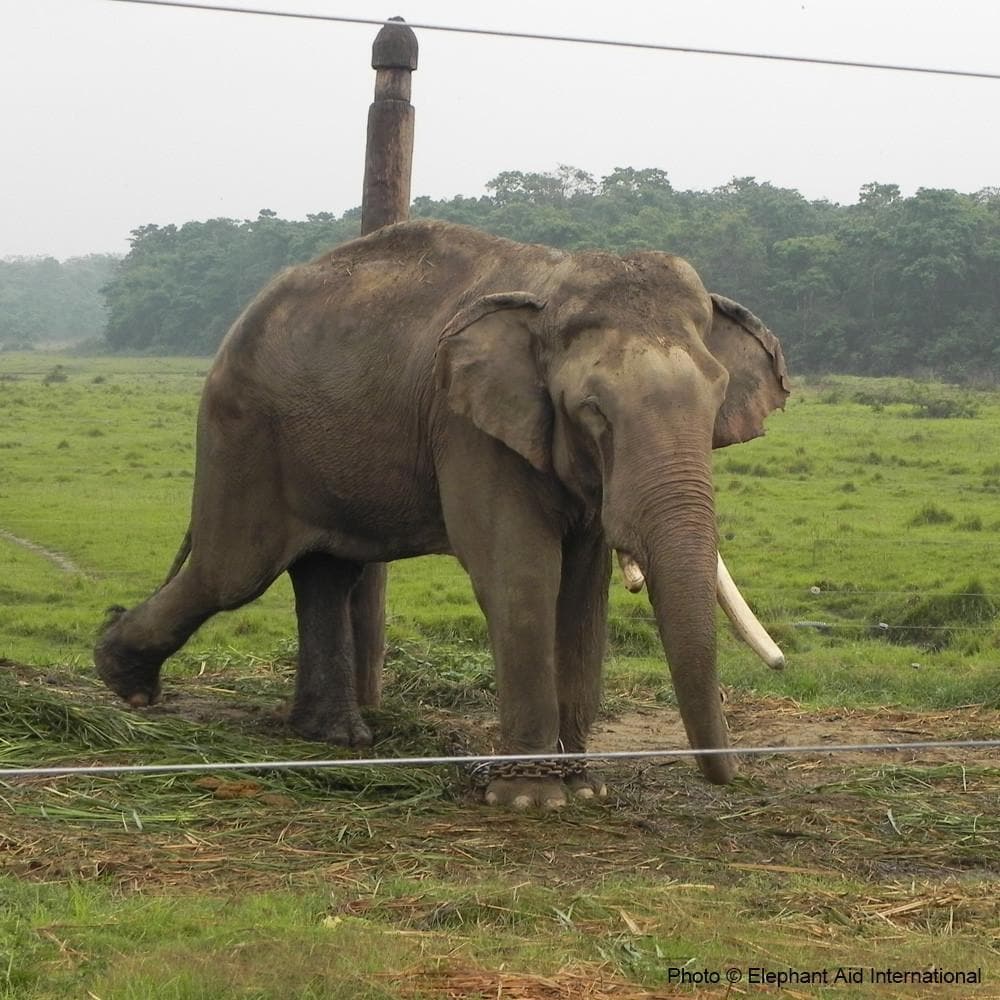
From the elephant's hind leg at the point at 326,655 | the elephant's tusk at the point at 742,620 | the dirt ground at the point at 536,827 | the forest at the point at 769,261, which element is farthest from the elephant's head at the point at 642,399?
the forest at the point at 769,261

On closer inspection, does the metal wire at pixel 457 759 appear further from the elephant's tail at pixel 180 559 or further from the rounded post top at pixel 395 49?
the rounded post top at pixel 395 49

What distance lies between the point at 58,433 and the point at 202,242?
26.3 ft

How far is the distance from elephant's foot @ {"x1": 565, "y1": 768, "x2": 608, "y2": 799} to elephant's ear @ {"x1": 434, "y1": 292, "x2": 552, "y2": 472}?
1.29 metres

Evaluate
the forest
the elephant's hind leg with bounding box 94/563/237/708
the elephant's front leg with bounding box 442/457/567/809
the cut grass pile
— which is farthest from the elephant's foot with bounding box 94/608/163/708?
the forest

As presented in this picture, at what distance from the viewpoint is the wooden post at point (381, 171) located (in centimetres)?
882

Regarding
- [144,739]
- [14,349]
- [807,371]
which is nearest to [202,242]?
[807,371]

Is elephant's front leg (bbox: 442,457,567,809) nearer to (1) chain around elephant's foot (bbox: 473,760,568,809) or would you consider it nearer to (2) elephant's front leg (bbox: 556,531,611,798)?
(1) chain around elephant's foot (bbox: 473,760,568,809)

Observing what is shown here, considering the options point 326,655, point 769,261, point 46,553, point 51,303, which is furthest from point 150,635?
point 51,303

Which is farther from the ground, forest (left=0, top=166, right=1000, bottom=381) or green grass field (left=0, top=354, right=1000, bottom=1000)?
forest (left=0, top=166, right=1000, bottom=381)

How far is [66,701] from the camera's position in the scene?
7754 millimetres

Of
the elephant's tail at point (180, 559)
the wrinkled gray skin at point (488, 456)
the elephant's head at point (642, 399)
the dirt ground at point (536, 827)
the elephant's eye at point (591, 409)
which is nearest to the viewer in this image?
the dirt ground at point (536, 827)

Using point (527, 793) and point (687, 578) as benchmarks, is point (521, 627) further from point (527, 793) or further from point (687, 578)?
point (687, 578)

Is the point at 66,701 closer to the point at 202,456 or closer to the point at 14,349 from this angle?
the point at 202,456

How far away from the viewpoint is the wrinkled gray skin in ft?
20.1
